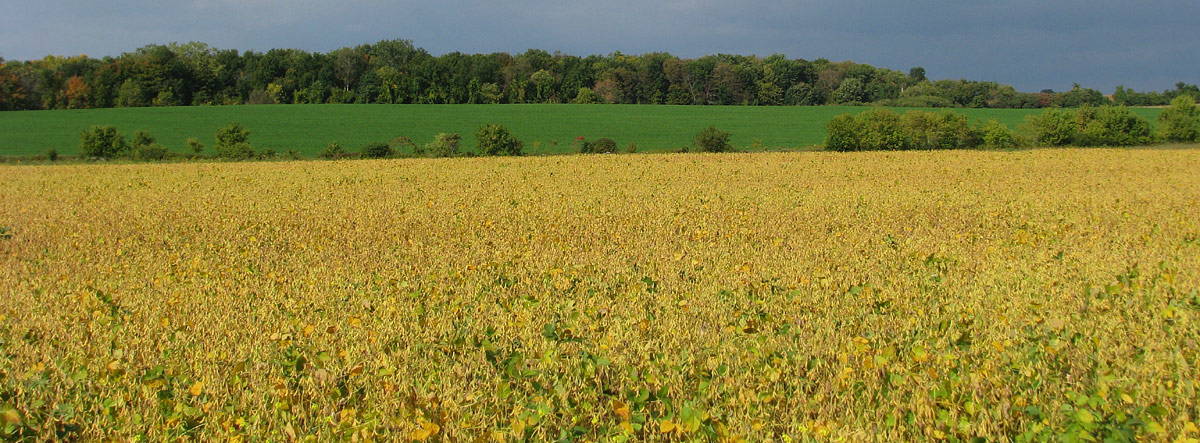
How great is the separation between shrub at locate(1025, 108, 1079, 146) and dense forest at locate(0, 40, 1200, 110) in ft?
169

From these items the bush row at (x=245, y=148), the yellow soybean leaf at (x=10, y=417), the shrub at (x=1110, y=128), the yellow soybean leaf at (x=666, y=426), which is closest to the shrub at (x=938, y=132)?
the shrub at (x=1110, y=128)

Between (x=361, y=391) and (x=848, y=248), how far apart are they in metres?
6.92

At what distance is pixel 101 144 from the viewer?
4384cm

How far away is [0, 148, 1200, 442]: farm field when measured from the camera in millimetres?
4188

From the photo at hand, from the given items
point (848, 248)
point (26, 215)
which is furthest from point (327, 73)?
point (848, 248)

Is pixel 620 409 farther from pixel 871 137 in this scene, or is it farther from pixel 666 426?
pixel 871 137

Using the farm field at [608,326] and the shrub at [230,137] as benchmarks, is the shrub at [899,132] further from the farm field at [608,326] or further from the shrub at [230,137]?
the shrub at [230,137]

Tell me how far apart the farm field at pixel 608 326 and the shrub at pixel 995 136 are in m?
33.6

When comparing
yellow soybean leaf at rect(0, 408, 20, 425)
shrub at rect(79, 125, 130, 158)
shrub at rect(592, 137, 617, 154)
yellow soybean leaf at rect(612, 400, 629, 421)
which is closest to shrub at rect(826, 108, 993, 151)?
shrub at rect(592, 137, 617, 154)

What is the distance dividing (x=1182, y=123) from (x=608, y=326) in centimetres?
5963

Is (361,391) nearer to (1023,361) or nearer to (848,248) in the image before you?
(1023,361)

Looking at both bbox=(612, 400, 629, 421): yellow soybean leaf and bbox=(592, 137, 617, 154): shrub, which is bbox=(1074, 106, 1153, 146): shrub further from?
bbox=(612, 400, 629, 421): yellow soybean leaf

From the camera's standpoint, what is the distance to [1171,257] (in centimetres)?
900

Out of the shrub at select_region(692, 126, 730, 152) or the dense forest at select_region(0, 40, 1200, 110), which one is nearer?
the shrub at select_region(692, 126, 730, 152)
